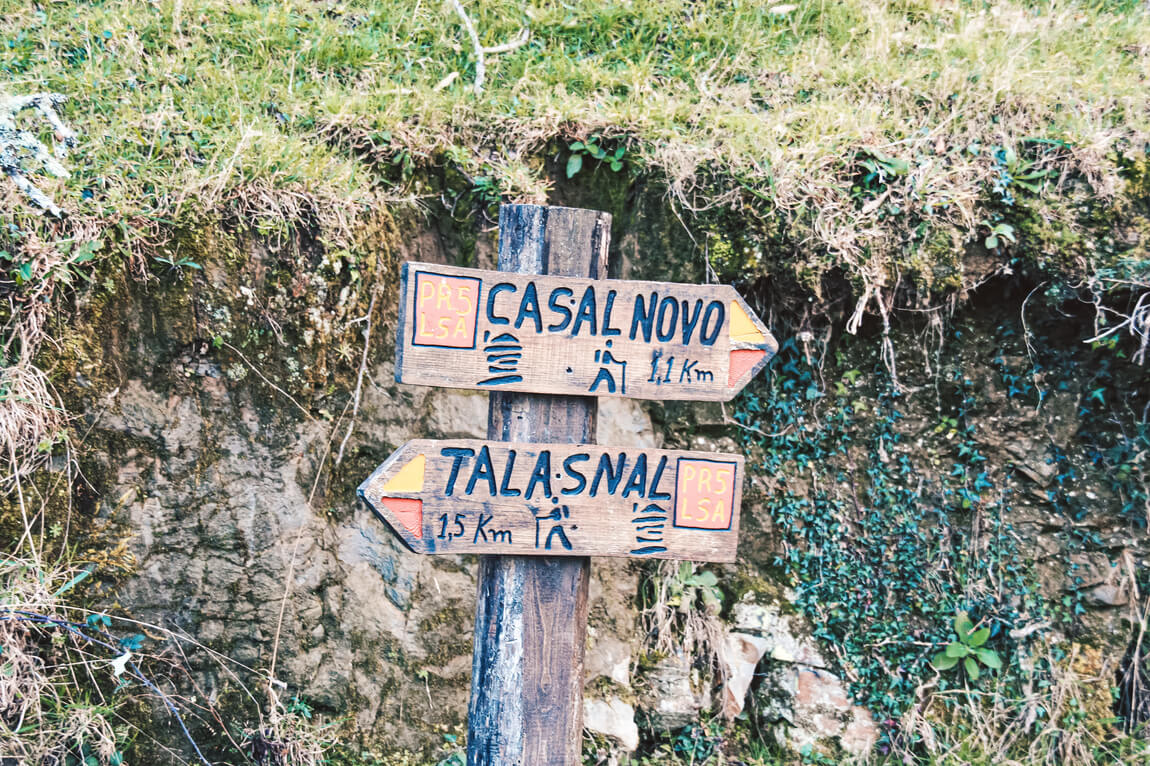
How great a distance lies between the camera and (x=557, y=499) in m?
1.80

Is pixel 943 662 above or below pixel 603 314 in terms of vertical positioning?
below

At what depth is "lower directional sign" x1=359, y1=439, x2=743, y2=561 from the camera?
→ 173 cm

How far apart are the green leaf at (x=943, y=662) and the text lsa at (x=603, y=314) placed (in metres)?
2.06

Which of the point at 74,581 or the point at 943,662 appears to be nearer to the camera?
the point at 74,581

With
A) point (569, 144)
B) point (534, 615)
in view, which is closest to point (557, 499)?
point (534, 615)

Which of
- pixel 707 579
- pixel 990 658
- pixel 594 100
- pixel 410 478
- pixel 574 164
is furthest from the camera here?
pixel 594 100

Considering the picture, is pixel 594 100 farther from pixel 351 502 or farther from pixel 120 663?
pixel 120 663

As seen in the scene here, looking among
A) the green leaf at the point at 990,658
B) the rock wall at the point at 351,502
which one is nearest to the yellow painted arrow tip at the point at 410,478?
the rock wall at the point at 351,502

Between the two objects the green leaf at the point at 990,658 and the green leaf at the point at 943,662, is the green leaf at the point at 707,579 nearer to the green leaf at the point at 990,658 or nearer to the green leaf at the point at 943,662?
the green leaf at the point at 943,662

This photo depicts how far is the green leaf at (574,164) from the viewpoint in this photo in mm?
3346

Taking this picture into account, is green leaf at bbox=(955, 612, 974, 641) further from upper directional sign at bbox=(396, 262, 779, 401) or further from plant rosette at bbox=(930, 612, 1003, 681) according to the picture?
upper directional sign at bbox=(396, 262, 779, 401)

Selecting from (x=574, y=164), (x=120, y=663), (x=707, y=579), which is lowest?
(x=120, y=663)

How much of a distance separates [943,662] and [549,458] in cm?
224

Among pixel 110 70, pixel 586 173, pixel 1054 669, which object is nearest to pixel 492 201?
pixel 586 173
